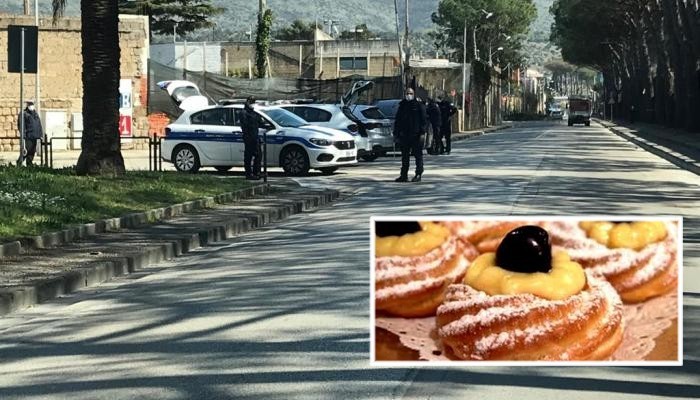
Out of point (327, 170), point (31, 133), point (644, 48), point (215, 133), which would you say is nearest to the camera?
point (215, 133)

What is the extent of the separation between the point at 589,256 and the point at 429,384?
11.6 ft

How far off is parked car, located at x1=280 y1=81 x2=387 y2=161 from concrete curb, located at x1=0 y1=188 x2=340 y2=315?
1267 centimetres

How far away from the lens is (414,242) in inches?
152

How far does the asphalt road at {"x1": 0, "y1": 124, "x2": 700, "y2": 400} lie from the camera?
7.21 meters

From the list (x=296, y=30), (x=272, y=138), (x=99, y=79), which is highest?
(x=296, y=30)

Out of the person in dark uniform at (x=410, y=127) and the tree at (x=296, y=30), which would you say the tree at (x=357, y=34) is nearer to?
the tree at (x=296, y=30)

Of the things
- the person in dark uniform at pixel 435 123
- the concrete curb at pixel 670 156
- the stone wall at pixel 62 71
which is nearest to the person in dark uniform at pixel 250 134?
the concrete curb at pixel 670 156

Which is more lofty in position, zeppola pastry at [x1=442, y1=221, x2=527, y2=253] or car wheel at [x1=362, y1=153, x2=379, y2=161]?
zeppola pastry at [x1=442, y1=221, x2=527, y2=253]

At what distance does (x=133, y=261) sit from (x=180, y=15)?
62976 millimetres

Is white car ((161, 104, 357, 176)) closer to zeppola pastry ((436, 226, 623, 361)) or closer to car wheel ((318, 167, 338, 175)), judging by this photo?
car wheel ((318, 167, 338, 175))

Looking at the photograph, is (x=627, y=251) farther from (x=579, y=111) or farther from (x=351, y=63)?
(x=351, y=63)

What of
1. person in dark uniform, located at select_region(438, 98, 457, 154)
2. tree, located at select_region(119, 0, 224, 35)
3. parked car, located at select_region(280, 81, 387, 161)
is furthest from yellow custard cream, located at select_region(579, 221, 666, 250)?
tree, located at select_region(119, 0, 224, 35)

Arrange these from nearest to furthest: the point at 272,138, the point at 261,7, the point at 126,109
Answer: the point at 272,138
the point at 126,109
the point at 261,7

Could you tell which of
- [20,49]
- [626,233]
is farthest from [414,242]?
[20,49]
